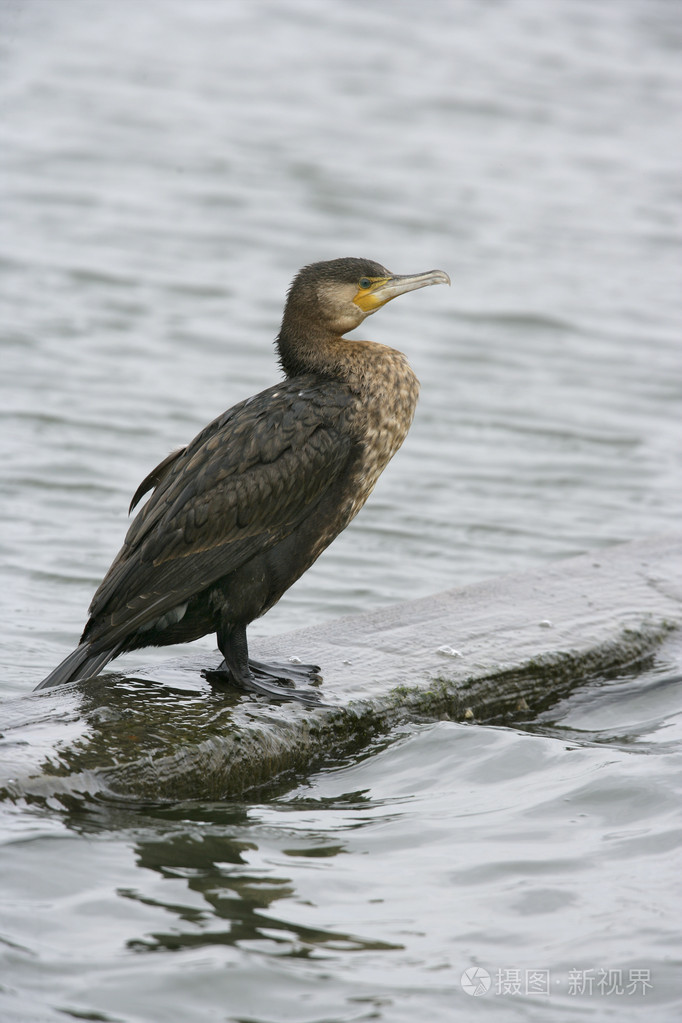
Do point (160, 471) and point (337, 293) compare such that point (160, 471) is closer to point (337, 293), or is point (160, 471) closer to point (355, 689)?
point (337, 293)

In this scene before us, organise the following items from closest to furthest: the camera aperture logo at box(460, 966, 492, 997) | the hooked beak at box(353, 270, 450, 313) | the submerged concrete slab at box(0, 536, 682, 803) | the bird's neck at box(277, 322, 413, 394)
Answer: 1. the camera aperture logo at box(460, 966, 492, 997)
2. the submerged concrete slab at box(0, 536, 682, 803)
3. the bird's neck at box(277, 322, 413, 394)
4. the hooked beak at box(353, 270, 450, 313)

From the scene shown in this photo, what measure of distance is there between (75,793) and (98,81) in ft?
47.4

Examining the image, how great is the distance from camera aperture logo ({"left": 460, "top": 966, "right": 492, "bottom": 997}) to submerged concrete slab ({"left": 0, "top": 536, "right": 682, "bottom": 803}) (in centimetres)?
97

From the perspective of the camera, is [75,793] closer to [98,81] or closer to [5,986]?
[5,986]

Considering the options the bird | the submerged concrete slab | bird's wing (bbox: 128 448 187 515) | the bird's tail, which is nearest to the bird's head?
the bird

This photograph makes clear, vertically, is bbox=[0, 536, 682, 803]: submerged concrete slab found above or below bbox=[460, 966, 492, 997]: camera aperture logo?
above

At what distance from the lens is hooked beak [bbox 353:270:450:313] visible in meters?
4.59

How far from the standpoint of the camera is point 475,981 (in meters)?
3.01

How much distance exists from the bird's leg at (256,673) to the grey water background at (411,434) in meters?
0.29

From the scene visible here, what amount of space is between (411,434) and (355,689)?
16.5ft

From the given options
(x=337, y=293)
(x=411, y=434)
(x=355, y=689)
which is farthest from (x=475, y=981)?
(x=411, y=434)

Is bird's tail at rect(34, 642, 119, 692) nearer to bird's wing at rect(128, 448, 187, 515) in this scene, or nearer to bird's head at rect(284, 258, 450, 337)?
bird's wing at rect(128, 448, 187, 515)

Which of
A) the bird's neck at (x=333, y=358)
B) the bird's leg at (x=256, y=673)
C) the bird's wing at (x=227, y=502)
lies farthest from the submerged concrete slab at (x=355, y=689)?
the bird's neck at (x=333, y=358)

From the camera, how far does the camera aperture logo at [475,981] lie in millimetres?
2973
